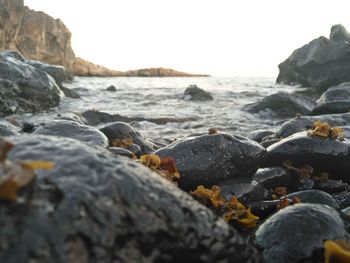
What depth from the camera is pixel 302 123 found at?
25.3ft

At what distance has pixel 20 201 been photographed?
47.4 inches

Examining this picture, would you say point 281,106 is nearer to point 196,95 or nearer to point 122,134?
point 196,95

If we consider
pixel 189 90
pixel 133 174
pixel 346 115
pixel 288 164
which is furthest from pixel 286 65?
pixel 133 174

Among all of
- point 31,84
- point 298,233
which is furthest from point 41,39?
point 298,233

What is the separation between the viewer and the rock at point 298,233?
7.17ft

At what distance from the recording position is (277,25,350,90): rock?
89.7 feet

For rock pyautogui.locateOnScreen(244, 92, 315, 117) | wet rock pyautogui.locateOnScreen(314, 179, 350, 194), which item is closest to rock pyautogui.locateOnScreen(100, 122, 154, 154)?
wet rock pyautogui.locateOnScreen(314, 179, 350, 194)

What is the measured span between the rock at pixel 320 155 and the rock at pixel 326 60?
79.2ft

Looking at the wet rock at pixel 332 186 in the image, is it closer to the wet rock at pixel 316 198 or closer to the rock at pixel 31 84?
the wet rock at pixel 316 198

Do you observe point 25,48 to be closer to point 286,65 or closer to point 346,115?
point 286,65

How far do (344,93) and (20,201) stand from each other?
1466 cm

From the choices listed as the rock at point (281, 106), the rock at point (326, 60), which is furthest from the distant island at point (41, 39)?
the rock at point (281, 106)

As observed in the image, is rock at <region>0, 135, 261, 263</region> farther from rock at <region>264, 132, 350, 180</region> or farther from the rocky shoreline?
rock at <region>264, 132, 350, 180</region>

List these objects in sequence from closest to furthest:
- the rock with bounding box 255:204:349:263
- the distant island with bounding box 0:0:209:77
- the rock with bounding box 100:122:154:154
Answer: the rock with bounding box 255:204:349:263 < the rock with bounding box 100:122:154:154 < the distant island with bounding box 0:0:209:77
